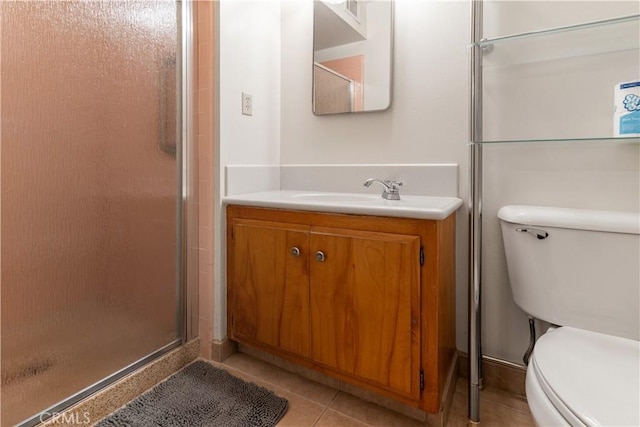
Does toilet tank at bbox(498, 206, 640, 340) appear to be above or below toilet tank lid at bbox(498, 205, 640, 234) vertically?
below

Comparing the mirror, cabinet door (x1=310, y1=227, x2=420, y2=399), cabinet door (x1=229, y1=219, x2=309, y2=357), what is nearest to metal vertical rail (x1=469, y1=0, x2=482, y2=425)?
cabinet door (x1=310, y1=227, x2=420, y2=399)

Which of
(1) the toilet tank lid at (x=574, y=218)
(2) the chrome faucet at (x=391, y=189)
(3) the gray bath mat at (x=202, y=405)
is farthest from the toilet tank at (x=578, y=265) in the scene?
(3) the gray bath mat at (x=202, y=405)

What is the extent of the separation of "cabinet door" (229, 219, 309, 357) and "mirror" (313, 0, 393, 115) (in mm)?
711

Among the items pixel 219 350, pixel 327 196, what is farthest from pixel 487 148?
pixel 219 350

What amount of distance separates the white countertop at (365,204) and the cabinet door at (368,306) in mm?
76

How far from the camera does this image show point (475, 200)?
1.12 meters

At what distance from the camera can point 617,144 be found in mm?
1123

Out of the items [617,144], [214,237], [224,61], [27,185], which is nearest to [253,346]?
[214,237]

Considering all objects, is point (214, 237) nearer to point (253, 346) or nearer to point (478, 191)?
point (253, 346)

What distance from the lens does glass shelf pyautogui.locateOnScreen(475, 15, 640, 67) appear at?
1.07 metres

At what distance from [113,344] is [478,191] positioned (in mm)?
1370

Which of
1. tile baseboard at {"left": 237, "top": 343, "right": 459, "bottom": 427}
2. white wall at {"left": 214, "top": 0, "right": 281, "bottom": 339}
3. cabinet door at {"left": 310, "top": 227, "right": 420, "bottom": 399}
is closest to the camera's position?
cabinet door at {"left": 310, "top": 227, "right": 420, "bottom": 399}

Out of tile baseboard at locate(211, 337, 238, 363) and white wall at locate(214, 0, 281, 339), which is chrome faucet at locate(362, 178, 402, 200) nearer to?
white wall at locate(214, 0, 281, 339)

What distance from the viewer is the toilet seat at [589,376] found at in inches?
25.3
